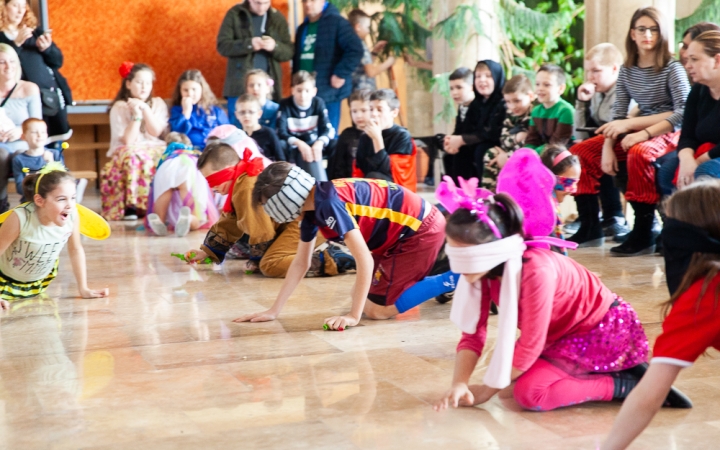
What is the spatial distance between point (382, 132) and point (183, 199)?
144 cm

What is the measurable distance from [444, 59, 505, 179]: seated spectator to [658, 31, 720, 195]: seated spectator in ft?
6.04

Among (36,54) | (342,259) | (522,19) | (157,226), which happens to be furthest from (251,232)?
(522,19)

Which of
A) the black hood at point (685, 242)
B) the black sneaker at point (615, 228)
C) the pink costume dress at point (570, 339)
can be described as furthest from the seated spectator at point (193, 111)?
the black hood at point (685, 242)

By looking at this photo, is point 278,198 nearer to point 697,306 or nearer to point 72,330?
point 72,330

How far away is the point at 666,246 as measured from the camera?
1.83 metres

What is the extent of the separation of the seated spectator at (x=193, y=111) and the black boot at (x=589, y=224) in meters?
2.94

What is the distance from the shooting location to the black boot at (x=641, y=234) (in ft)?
14.8

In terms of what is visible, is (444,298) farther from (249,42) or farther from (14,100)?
(249,42)

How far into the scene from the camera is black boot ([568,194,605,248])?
484 cm

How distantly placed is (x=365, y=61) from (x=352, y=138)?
1.65 meters

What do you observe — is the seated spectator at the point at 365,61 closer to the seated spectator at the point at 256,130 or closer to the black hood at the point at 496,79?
the seated spectator at the point at 256,130

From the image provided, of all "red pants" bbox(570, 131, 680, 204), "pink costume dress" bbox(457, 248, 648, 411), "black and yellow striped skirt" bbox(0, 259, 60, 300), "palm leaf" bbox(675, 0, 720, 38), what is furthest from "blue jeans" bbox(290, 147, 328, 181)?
"pink costume dress" bbox(457, 248, 648, 411)

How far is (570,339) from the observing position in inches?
88.0

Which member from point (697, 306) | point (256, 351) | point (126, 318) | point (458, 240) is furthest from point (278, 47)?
point (697, 306)
